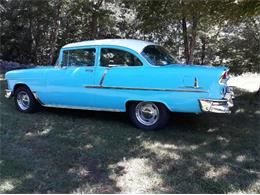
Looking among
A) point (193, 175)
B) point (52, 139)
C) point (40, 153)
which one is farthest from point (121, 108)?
point (193, 175)

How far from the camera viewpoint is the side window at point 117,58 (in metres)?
6.28

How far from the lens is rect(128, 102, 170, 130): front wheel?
6.07 metres

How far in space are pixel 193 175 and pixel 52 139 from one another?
2471 mm

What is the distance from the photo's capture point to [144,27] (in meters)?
12.5

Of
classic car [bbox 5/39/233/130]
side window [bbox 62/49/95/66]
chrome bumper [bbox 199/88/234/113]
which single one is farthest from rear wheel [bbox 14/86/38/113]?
chrome bumper [bbox 199/88/234/113]

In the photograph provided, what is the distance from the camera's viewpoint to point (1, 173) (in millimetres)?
4414

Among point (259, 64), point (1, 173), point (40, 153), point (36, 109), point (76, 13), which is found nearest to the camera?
point (1, 173)

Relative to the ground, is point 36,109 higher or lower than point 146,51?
lower

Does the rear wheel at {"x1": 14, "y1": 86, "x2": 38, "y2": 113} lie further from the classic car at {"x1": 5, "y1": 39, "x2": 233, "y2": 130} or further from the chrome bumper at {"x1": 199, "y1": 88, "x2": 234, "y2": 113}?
the chrome bumper at {"x1": 199, "y1": 88, "x2": 234, "y2": 113}

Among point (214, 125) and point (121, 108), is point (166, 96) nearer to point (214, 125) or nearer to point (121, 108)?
point (121, 108)

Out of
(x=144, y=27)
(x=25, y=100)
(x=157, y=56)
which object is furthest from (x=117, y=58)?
(x=144, y=27)

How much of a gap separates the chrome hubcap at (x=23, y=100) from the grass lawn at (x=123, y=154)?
245 millimetres

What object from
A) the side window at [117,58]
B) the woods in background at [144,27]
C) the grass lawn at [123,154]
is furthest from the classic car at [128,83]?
the woods in background at [144,27]

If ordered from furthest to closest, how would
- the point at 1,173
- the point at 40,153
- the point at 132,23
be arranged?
the point at 132,23
the point at 40,153
the point at 1,173
